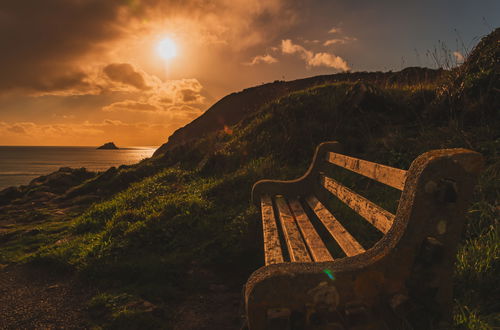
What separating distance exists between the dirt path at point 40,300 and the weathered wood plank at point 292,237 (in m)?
2.35

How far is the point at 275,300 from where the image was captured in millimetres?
1456

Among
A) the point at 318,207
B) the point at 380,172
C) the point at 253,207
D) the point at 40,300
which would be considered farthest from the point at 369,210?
the point at 40,300

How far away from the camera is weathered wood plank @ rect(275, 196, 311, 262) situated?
2.25 m

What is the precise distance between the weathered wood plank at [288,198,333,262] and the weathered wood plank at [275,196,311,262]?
52 millimetres

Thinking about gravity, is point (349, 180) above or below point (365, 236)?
above

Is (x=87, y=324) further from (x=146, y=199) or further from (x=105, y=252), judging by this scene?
(x=146, y=199)

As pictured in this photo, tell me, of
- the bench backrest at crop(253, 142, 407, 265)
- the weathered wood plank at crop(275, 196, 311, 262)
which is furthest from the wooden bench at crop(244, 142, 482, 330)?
the weathered wood plank at crop(275, 196, 311, 262)

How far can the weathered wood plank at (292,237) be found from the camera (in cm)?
225

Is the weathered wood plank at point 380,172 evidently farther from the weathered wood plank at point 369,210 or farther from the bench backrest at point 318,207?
the weathered wood plank at point 369,210

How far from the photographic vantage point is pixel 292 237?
2.61 meters

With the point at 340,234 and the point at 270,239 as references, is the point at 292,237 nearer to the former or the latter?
the point at 270,239

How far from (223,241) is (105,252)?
1.80 meters

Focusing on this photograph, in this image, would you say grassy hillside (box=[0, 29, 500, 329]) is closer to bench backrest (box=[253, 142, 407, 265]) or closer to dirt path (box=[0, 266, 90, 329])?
dirt path (box=[0, 266, 90, 329])

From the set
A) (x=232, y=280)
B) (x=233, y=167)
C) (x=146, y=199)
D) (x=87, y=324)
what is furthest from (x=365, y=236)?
(x=146, y=199)
